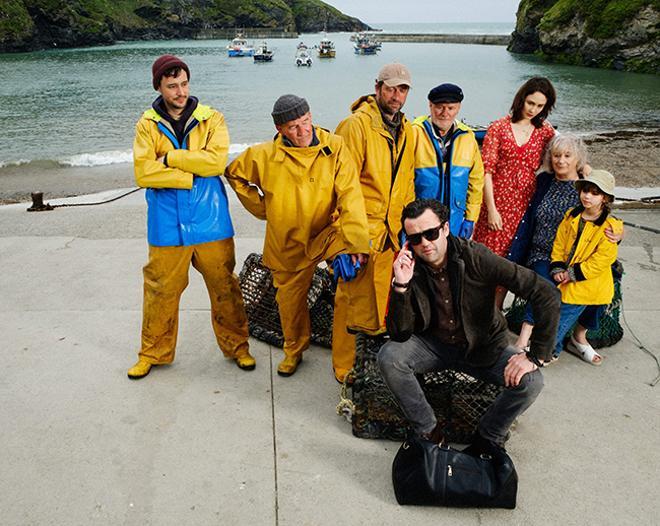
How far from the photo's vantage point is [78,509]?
8.19ft

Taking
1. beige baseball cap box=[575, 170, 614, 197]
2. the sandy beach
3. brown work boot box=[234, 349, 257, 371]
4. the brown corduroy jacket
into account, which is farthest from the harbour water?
the brown corduroy jacket

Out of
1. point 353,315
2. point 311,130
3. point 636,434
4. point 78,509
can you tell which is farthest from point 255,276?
point 636,434

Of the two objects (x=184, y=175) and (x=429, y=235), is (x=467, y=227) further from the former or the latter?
(x=184, y=175)

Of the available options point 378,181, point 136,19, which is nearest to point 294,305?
point 378,181

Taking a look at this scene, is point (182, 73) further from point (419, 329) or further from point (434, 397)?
point (434, 397)

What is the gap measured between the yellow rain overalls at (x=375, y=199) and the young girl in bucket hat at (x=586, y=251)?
109 cm

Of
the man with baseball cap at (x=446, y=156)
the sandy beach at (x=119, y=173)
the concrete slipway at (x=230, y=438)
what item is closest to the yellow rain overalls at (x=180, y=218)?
the concrete slipway at (x=230, y=438)

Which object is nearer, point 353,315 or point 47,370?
point 353,315

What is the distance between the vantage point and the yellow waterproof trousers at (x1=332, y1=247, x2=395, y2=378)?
3.26 meters

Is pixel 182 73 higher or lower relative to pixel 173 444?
higher

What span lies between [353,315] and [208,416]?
1047 millimetres

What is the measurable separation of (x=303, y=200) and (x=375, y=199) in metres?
0.49

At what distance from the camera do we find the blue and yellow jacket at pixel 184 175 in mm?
3041

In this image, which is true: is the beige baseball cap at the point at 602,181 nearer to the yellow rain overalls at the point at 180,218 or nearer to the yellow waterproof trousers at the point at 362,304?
Answer: the yellow waterproof trousers at the point at 362,304
